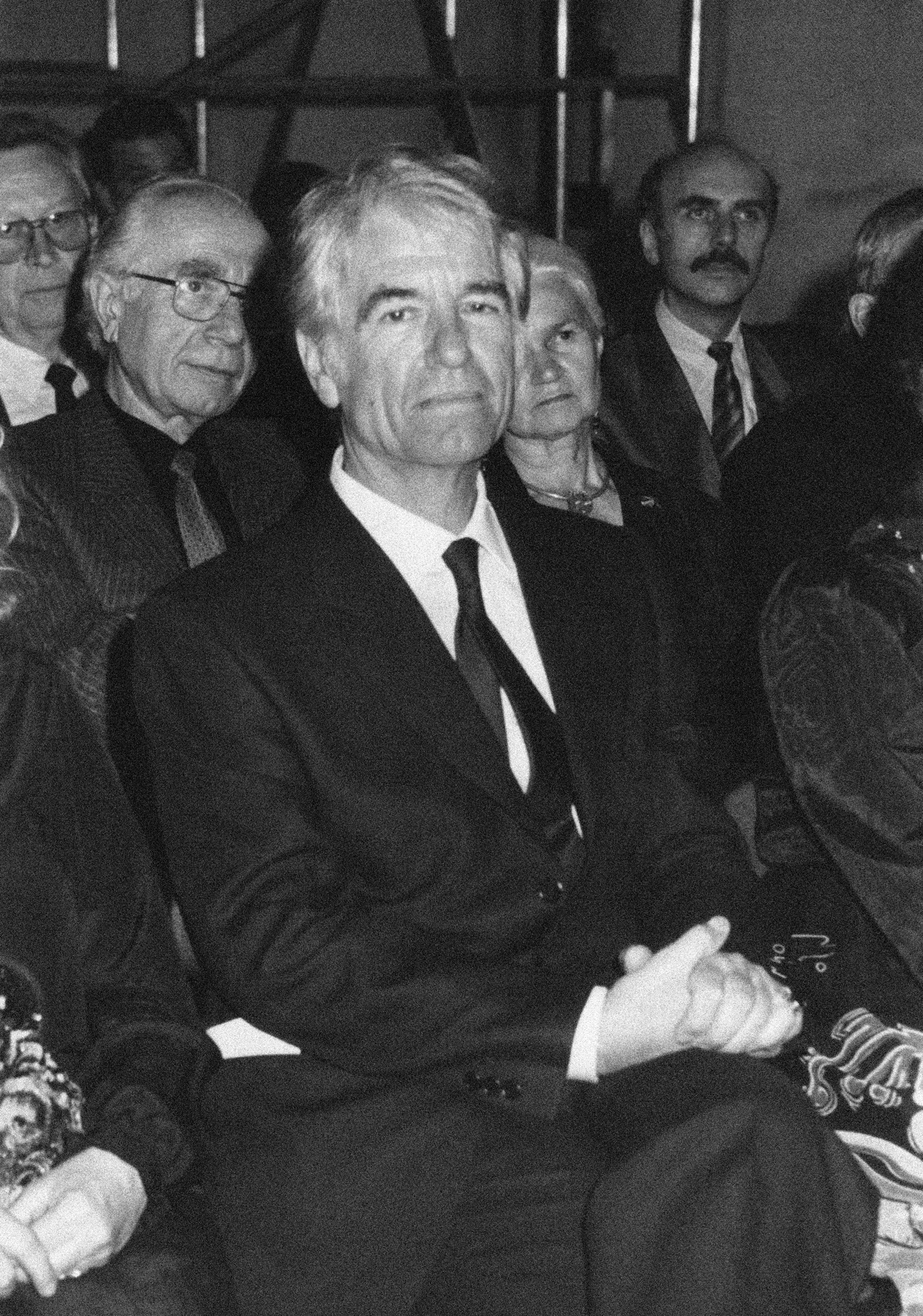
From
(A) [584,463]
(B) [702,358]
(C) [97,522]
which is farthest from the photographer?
(B) [702,358]

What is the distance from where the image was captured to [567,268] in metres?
3.82

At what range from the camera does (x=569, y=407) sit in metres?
3.83

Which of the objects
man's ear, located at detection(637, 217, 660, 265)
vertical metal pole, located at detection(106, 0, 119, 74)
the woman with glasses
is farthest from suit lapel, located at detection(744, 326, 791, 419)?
vertical metal pole, located at detection(106, 0, 119, 74)

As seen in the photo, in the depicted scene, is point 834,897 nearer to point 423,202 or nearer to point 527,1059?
point 527,1059

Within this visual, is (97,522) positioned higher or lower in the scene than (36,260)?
lower

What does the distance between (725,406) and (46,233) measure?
1.67 meters

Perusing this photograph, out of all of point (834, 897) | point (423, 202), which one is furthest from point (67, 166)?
point (834, 897)

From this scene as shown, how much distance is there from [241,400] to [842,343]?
1.29m

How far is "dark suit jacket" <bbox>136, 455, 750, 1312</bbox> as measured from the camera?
2248 millimetres

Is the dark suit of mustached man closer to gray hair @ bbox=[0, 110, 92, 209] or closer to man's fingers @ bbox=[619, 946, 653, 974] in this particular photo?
man's fingers @ bbox=[619, 946, 653, 974]

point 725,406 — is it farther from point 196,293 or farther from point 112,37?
point 112,37

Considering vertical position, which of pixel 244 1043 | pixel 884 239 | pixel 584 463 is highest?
pixel 884 239

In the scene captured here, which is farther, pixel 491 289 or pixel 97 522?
pixel 97 522

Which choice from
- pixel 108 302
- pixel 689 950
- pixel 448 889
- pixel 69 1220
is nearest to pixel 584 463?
pixel 108 302
